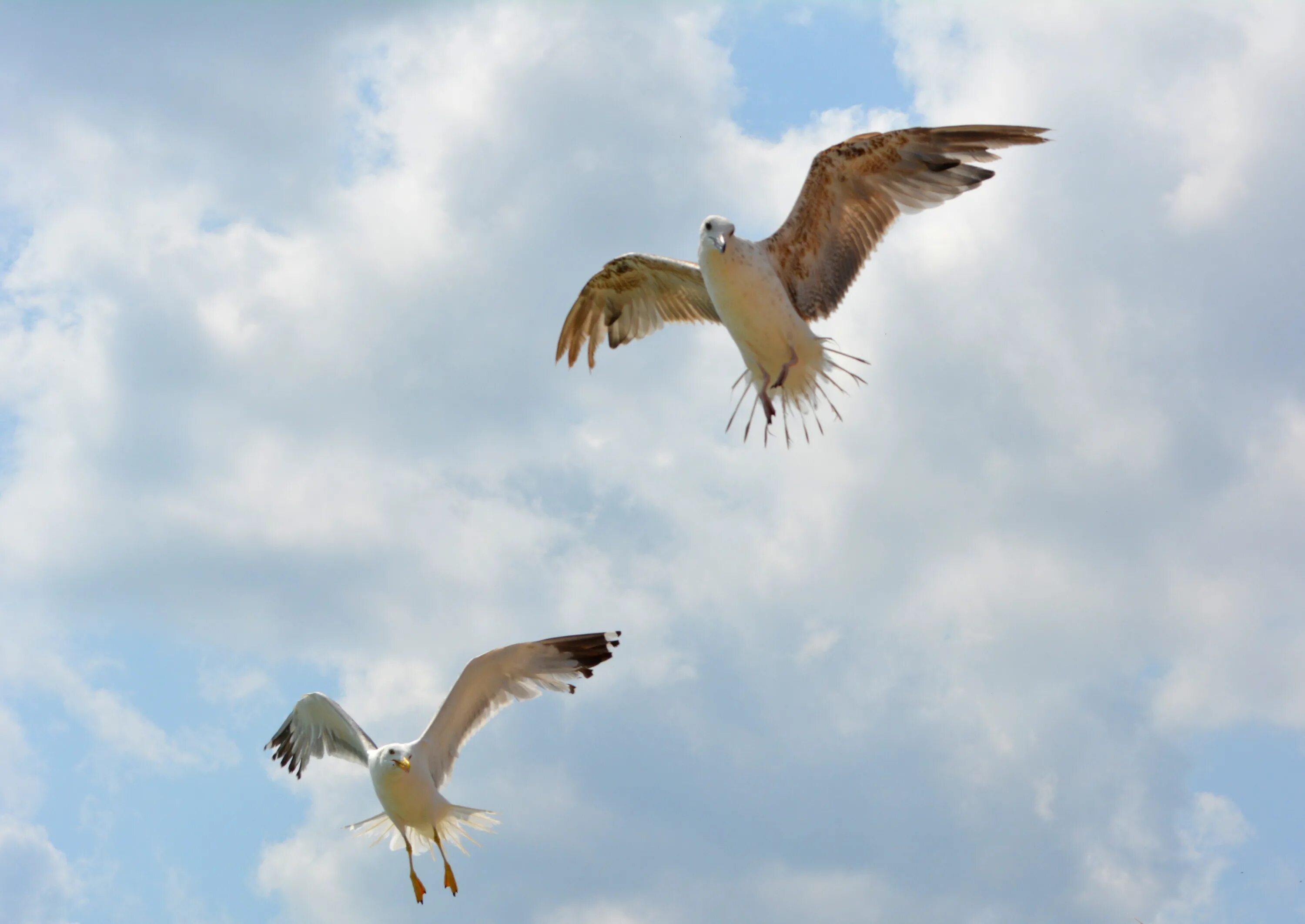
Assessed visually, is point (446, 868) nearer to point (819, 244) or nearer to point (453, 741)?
point (453, 741)

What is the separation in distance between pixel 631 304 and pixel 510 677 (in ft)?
14.1

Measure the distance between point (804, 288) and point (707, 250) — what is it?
1.41 metres

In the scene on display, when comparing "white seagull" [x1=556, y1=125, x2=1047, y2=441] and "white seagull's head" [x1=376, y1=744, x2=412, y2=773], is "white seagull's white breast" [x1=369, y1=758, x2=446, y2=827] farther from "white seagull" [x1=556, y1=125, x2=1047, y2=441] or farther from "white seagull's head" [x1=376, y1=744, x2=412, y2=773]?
"white seagull" [x1=556, y1=125, x2=1047, y2=441]

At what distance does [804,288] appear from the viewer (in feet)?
47.2

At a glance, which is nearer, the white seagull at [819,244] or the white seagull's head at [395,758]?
the white seagull at [819,244]

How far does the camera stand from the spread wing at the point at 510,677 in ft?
48.5

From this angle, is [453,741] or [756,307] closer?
[756,307]

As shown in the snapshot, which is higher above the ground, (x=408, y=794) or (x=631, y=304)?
(x=631, y=304)

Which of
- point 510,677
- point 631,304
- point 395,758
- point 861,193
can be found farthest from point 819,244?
point 395,758

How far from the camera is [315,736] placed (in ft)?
53.8

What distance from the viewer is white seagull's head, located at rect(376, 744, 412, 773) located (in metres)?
14.4

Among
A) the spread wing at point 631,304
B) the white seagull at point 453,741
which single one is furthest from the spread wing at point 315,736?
the spread wing at point 631,304

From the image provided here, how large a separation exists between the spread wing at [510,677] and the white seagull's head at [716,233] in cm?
408

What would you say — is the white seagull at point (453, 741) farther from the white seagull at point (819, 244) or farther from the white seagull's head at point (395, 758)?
the white seagull at point (819, 244)
